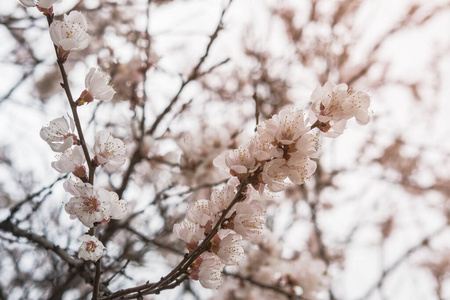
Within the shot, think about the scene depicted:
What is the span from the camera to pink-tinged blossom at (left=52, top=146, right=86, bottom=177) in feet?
3.78

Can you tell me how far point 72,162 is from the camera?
1155 millimetres

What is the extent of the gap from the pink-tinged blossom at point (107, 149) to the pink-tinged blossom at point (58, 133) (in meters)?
0.07

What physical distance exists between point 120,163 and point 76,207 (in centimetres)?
20

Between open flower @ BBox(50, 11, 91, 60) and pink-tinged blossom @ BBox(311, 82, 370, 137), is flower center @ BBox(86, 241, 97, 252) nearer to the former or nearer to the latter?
open flower @ BBox(50, 11, 91, 60)

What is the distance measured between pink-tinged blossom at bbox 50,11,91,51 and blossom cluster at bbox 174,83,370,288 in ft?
1.93

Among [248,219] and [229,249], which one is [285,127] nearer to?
[248,219]

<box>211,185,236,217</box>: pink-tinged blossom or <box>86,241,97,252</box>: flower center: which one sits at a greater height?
<box>211,185,236,217</box>: pink-tinged blossom

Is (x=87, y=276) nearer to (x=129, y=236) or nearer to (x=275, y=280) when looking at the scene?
(x=275, y=280)

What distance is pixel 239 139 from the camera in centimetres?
238

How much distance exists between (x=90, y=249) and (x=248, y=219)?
48cm

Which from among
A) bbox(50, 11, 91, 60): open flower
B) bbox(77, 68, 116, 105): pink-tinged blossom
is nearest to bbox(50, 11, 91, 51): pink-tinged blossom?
bbox(50, 11, 91, 60): open flower

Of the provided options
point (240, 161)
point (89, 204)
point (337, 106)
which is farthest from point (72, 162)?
point (337, 106)

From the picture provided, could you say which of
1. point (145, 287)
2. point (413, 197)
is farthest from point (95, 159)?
point (413, 197)

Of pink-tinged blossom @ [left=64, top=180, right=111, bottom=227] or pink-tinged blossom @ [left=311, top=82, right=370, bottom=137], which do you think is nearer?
pink-tinged blossom @ [left=64, top=180, right=111, bottom=227]
